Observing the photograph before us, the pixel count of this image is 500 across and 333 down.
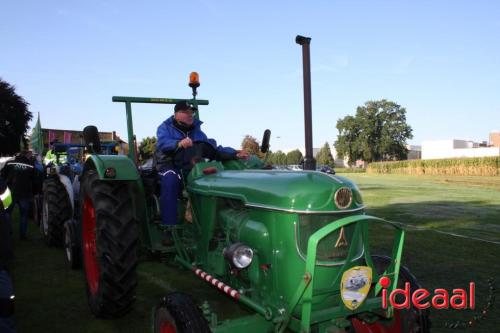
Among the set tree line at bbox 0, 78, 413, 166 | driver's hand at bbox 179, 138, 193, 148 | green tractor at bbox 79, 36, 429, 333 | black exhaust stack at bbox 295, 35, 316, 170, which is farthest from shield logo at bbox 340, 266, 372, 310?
tree line at bbox 0, 78, 413, 166

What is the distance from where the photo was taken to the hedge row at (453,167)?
3647 centimetres

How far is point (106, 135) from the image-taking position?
16203 mm

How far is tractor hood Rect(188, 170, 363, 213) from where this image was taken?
2439mm

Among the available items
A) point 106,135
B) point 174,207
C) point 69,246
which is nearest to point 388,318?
point 174,207

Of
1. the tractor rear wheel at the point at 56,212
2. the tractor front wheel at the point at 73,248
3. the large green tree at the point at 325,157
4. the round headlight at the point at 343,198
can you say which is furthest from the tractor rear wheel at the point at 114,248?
the large green tree at the point at 325,157

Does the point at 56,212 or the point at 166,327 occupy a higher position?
the point at 56,212

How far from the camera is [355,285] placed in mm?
2379

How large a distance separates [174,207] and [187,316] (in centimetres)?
144

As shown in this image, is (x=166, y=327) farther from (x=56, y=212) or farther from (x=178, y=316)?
(x=56, y=212)

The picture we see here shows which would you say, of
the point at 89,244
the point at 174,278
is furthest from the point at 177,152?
the point at 174,278

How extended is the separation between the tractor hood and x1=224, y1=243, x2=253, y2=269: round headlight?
0.95ft

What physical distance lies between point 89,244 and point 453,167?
41783 millimetres

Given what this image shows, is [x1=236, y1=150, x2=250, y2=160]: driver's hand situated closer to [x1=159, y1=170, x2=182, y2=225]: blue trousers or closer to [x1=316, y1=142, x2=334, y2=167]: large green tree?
[x1=159, y1=170, x2=182, y2=225]: blue trousers

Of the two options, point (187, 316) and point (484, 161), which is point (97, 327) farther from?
point (484, 161)
